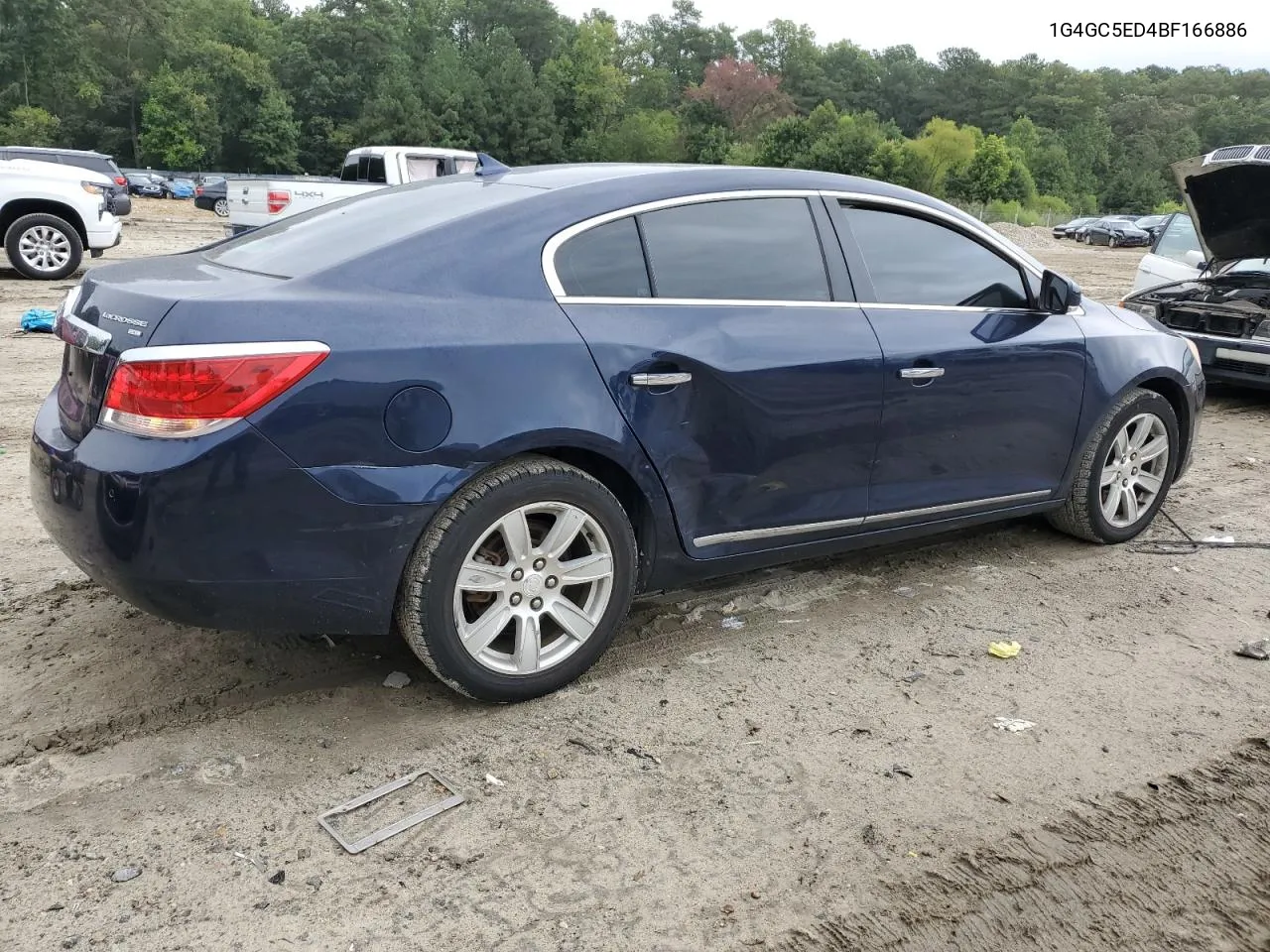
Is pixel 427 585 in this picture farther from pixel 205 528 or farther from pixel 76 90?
pixel 76 90

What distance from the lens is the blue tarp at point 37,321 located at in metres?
9.98

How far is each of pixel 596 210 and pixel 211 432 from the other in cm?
141

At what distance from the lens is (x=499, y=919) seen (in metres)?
2.48

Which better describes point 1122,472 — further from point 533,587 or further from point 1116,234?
point 1116,234

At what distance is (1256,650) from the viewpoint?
4.09m

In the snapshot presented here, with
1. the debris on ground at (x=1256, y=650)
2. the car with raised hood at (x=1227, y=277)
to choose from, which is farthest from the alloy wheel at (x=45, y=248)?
the debris on ground at (x=1256, y=650)

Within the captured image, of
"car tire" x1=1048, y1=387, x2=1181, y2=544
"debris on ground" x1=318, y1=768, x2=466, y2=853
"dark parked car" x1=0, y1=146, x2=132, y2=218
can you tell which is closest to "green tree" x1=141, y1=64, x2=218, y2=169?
"dark parked car" x1=0, y1=146, x2=132, y2=218

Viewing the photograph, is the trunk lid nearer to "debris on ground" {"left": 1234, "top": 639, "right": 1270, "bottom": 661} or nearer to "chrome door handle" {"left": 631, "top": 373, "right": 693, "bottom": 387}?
"chrome door handle" {"left": 631, "top": 373, "right": 693, "bottom": 387}

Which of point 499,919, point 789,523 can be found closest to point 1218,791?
point 789,523

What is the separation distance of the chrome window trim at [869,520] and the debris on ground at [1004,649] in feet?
1.89

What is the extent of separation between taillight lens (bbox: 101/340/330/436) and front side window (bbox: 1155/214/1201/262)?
10207 millimetres

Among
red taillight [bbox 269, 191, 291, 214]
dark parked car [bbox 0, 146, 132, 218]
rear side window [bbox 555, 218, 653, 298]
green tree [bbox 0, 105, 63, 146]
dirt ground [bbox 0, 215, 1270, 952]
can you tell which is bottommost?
dirt ground [bbox 0, 215, 1270, 952]

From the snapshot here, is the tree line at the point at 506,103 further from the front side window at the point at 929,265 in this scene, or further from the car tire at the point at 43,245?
the front side window at the point at 929,265

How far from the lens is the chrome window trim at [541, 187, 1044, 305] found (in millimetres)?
3414
